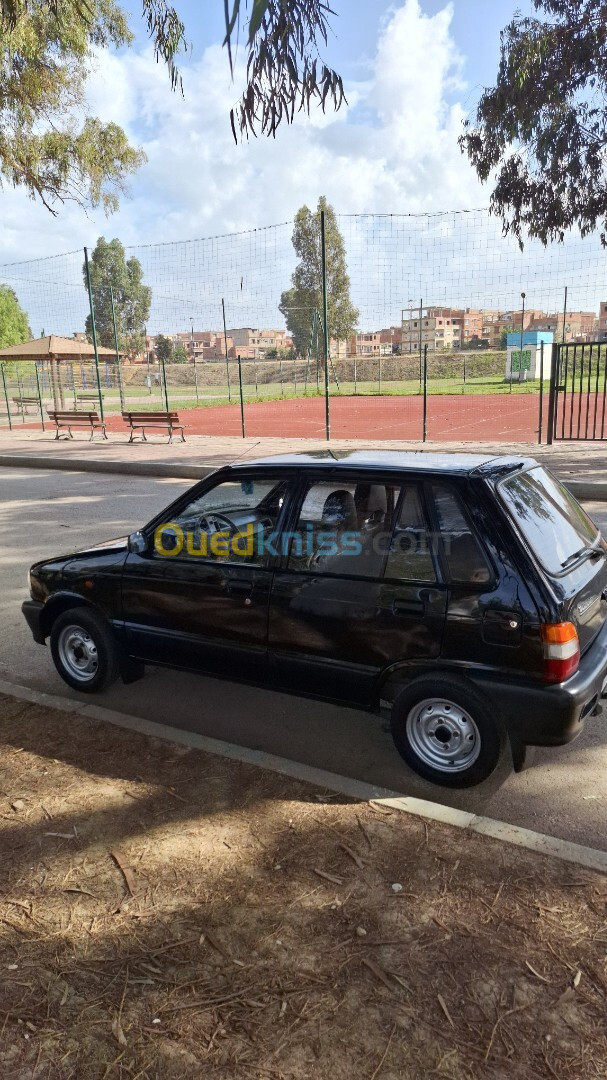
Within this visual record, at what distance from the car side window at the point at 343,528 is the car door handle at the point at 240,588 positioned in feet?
0.86

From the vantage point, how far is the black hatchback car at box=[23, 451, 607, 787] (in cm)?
326

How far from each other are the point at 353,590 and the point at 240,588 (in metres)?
0.67

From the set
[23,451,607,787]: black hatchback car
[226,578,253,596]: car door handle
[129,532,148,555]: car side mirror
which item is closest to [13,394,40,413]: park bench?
[129,532,148,555]: car side mirror

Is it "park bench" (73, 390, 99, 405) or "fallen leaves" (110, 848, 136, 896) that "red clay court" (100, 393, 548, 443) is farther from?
"fallen leaves" (110, 848, 136, 896)

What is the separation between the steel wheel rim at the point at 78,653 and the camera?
4.61 metres

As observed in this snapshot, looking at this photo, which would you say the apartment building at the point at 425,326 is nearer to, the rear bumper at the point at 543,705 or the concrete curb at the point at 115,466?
the concrete curb at the point at 115,466

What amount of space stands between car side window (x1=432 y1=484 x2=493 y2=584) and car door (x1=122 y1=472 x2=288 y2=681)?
2.94 ft

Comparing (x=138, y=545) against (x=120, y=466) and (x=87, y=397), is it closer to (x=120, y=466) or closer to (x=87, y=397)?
(x=120, y=466)

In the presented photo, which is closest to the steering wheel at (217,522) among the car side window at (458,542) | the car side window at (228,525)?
the car side window at (228,525)

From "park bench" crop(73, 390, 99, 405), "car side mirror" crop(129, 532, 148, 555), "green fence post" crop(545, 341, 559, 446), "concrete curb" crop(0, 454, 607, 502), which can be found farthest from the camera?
"park bench" crop(73, 390, 99, 405)

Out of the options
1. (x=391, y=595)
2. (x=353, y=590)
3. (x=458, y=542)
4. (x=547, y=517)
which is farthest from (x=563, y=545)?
(x=353, y=590)

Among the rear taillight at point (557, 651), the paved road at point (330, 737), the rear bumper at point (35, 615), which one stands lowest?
the paved road at point (330, 737)

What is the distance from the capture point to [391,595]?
3510 mm

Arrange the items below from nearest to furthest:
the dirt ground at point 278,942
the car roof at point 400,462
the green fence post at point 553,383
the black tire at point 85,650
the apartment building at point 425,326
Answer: the dirt ground at point 278,942 < the car roof at point 400,462 < the black tire at point 85,650 < the green fence post at point 553,383 < the apartment building at point 425,326
